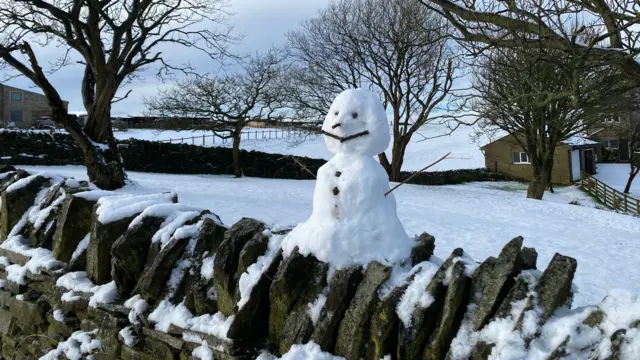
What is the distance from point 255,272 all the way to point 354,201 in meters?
0.81

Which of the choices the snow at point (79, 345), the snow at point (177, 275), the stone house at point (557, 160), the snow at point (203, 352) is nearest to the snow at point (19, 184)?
the snow at point (79, 345)

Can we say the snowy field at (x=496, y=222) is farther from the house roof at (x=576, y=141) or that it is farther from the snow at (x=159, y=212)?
the house roof at (x=576, y=141)

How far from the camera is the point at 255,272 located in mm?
3062

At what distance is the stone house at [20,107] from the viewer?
128 ft

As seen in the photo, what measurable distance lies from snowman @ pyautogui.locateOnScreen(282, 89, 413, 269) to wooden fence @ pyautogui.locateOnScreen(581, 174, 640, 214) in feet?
64.5

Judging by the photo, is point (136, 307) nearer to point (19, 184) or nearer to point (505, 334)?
point (505, 334)

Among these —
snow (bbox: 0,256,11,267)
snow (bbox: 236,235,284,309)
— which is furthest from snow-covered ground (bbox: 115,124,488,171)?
snow (bbox: 236,235,284,309)

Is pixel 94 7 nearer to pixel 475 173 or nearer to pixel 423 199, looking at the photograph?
pixel 423 199

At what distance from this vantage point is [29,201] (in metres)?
5.59

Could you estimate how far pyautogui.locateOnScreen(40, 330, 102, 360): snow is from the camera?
3822mm

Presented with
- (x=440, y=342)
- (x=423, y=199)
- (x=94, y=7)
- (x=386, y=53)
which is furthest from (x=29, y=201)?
(x=386, y=53)

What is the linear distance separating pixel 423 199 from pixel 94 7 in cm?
1018

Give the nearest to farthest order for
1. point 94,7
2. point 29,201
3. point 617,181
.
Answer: point 29,201 → point 94,7 → point 617,181

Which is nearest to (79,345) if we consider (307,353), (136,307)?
(136,307)
